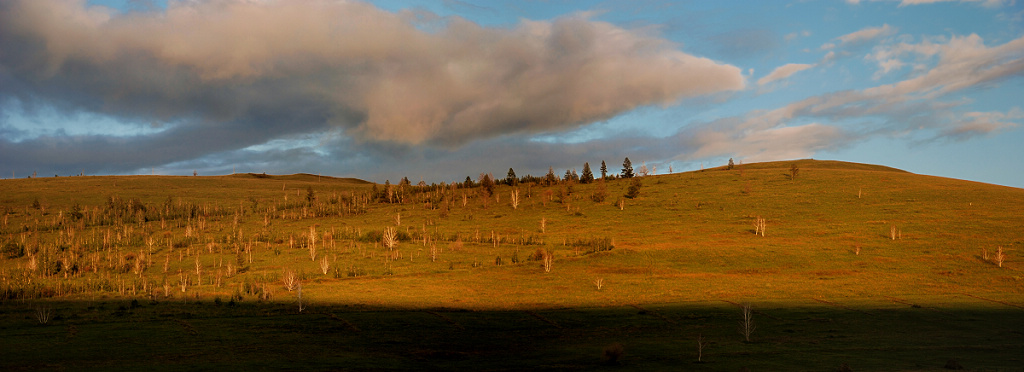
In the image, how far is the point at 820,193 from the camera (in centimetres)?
11631

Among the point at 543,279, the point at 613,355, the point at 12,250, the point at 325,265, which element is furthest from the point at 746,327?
the point at 12,250

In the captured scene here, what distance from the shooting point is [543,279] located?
74312mm

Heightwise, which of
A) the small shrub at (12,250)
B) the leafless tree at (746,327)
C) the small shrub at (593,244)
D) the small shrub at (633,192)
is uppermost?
the small shrub at (633,192)

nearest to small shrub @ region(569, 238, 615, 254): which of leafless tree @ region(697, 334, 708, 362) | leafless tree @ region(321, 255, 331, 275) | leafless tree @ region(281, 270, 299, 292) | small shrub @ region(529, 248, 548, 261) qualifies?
small shrub @ region(529, 248, 548, 261)

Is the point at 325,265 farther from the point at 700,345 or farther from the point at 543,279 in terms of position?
the point at 700,345

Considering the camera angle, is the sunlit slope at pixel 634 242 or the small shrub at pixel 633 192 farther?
the small shrub at pixel 633 192

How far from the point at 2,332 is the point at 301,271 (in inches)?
1627

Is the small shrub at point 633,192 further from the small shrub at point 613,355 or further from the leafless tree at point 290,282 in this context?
the small shrub at point 613,355

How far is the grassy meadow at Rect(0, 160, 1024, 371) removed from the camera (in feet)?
125

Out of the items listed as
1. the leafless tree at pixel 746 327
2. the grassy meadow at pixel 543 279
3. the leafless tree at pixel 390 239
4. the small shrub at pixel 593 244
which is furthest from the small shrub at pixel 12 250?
the leafless tree at pixel 746 327

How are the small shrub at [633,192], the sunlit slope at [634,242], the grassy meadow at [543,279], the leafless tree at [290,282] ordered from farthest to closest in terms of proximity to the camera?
the small shrub at [633,192] < the leafless tree at [290,282] < the sunlit slope at [634,242] < the grassy meadow at [543,279]

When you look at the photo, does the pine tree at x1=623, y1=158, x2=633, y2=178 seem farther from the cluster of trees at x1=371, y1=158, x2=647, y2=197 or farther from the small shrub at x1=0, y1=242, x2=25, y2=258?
the small shrub at x1=0, y1=242, x2=25, y2=258

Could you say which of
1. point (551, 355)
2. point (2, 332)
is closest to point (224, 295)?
point (2, 332)

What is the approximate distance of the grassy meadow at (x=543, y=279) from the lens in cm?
3800
